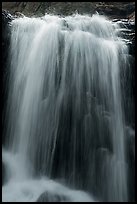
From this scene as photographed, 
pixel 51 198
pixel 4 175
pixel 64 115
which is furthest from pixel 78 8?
pixel 51 198

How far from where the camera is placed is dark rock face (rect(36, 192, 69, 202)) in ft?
30.8

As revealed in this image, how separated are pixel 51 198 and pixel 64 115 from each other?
104 inches

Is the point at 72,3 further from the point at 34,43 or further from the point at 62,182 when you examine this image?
the point at 62,182

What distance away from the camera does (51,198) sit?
9.45 metres

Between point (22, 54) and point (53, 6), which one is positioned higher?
point (53, 6)

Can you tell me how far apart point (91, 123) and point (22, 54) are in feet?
11.6

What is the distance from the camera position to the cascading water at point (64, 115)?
33.5 feet

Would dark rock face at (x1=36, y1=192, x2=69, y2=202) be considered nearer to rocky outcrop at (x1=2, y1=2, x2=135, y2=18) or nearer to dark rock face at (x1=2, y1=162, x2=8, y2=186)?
dark rock face at (x1=2, y1=162, x2=8, y2=186)

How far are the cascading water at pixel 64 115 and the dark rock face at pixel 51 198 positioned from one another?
8.2 inches

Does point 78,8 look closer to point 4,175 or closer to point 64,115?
point 64,115

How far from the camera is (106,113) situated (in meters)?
11.1

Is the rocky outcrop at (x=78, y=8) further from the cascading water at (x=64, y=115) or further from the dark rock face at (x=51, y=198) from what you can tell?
the dark rock face at (x=51, y=198)

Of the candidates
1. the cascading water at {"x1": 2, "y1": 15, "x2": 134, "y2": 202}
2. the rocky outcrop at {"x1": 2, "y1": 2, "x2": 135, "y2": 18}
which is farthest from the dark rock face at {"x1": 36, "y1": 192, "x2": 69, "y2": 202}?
the rocky outcrop at {"x1": 2, "y1": 2, "x2": 135, "y2": 18}

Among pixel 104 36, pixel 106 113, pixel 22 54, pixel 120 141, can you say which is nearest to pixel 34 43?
pixel 22 54
